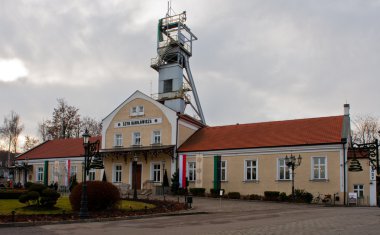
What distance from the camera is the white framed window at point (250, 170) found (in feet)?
129

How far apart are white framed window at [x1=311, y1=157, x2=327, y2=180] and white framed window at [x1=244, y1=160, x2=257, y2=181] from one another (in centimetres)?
524

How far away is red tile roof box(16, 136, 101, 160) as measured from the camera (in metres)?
53.1

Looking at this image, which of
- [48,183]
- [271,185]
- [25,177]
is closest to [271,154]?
[271,185]

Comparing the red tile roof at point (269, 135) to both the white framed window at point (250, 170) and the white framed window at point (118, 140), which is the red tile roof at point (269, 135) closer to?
the white framed window at point (250, 170)

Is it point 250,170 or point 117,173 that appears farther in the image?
point 117,173

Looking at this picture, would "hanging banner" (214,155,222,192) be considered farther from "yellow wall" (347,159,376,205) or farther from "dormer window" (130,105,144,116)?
"yellow wall" (347,159,376,205)

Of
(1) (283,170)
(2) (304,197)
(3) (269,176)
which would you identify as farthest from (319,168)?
(3) (269,176)

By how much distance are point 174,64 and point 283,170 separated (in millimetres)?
21278

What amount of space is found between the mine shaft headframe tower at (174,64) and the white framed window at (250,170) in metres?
13.5

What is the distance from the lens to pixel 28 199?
2284 centimetres

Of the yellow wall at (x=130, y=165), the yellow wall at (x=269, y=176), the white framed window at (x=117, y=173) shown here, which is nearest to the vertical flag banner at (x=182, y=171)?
the yellow wall at (x=269, y=176)

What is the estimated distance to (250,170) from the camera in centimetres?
3975

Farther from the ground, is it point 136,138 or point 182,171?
point 136,138

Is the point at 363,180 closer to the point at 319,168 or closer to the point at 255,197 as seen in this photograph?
the point at 319,168
